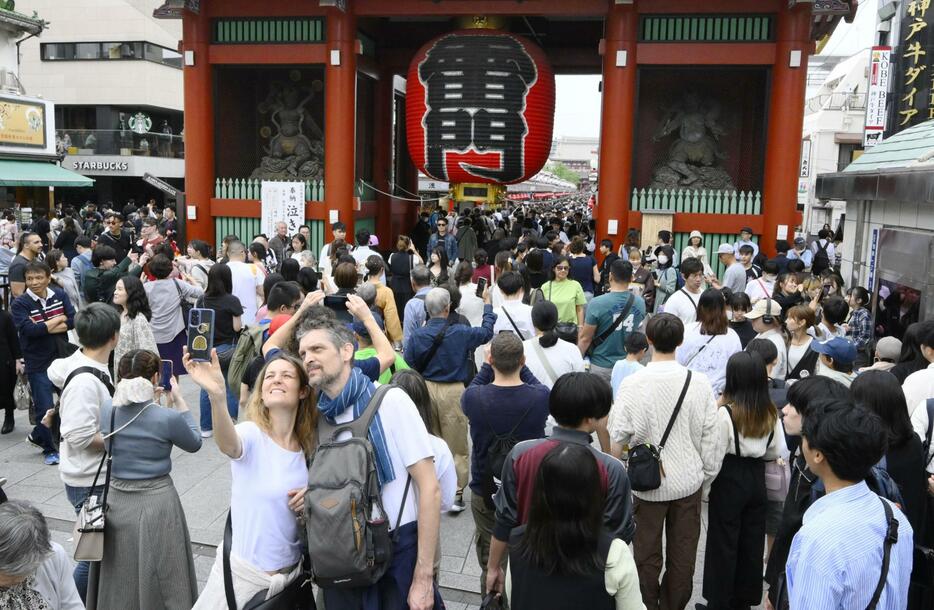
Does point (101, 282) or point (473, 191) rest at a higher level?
point (473, 191)

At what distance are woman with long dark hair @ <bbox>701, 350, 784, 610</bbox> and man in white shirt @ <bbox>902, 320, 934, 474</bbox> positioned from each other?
64 centimetres

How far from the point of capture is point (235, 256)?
8.08 m

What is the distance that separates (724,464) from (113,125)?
112 feet

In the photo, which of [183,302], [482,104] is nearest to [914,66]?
[482,104]

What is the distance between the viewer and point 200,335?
2.86 m

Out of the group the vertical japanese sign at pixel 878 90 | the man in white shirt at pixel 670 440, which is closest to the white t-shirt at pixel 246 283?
the man in white shirt at pixel 670 440

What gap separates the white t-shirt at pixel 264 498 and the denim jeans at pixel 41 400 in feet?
14.9

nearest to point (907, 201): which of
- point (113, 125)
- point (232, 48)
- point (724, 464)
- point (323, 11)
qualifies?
point (724, 464)

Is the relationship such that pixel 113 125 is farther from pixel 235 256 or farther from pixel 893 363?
pixel 893 363

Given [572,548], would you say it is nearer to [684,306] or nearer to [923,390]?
[923,390]

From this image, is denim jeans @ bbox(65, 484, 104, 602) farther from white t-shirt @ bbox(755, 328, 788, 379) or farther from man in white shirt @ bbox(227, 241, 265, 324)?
white t-shirt @ bbox(755, 328, 788, 379)

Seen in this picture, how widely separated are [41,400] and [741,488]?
5.74 metres

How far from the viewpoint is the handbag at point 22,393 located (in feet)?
22.1

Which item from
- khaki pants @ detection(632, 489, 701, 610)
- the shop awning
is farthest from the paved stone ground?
the shop awning
